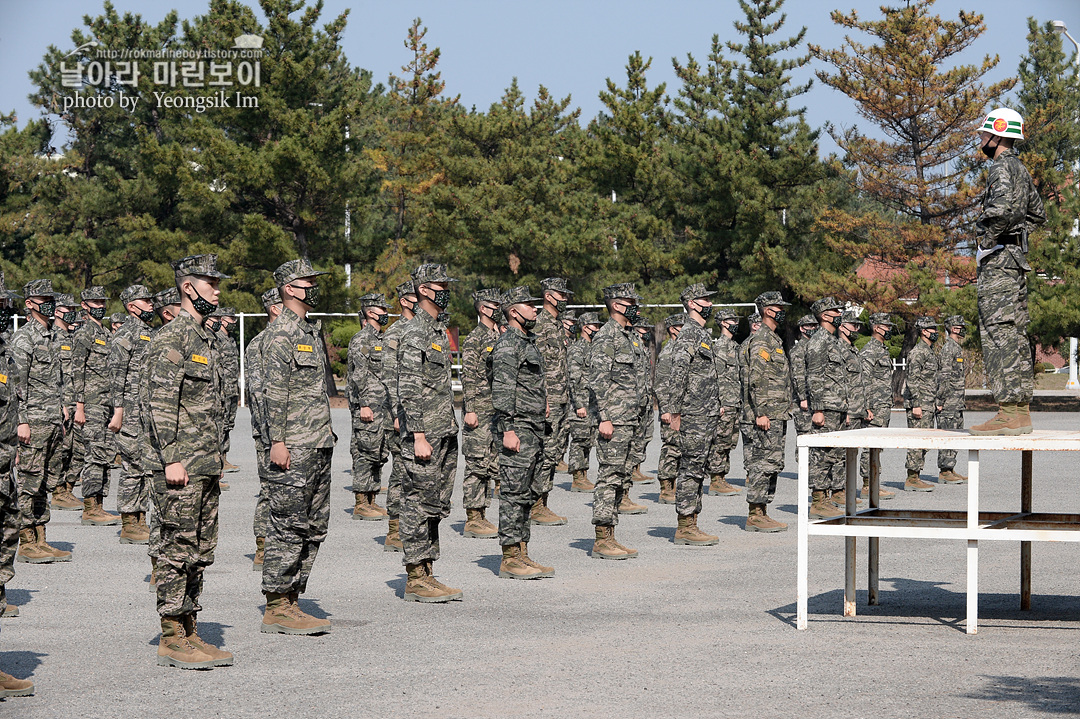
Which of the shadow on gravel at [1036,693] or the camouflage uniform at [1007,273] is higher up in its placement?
the camouflage uniform at [1007,273]

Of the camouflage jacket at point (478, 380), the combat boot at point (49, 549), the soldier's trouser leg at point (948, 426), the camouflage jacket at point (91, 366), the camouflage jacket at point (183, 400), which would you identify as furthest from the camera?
the soldier's trouser leg at point (948, 426)

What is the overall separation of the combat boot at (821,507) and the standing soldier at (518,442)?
4481mm

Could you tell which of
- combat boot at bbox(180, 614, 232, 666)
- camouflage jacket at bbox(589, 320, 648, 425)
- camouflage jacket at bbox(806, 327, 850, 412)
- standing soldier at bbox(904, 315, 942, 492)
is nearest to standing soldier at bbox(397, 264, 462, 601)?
combat boot at bbox(180, 614, 232, 666)

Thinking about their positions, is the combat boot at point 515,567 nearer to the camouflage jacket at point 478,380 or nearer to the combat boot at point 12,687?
the camouflage jacket at point 478,380

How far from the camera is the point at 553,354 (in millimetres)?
15438

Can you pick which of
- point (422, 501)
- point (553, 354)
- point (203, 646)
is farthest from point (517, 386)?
point (553, 354)

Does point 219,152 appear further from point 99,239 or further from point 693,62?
point 693,62

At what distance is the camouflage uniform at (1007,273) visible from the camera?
8227mm

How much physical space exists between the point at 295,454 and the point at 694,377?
504cm

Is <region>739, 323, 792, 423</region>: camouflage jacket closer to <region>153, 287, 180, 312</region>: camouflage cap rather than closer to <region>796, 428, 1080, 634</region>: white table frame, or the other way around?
<region>796, 428, 1080, 634</region>: white table frame

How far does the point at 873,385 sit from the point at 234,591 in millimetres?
9694

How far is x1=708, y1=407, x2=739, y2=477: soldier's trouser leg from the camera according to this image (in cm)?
1521

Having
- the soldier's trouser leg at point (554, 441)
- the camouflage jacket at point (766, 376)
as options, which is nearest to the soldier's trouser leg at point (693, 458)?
the camouflage jacket at point (766, 376)

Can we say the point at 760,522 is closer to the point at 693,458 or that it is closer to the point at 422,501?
the point at 693,458
